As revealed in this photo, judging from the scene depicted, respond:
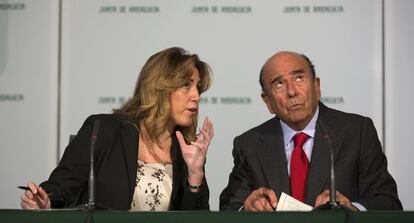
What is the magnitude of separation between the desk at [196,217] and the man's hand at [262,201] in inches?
17.3

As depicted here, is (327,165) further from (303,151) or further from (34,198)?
(34,198)

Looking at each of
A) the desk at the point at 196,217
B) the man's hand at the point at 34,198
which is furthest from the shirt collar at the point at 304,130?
the man's hand at the point at 34,198

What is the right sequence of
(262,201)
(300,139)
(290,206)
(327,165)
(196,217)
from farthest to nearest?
(300,139)
(327,165)
(262,201)
(290,206)
(196,217)

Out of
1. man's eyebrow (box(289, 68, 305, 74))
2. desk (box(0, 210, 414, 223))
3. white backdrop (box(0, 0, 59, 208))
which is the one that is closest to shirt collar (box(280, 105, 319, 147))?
man's eyebrow (box(289, 68, 305, 74))

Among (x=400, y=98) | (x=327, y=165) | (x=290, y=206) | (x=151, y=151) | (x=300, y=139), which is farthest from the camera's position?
(x=400, y=98)

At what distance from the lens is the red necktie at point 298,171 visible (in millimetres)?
2760

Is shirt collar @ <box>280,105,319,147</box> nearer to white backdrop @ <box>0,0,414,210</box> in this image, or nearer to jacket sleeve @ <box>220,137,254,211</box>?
jacket sleeve @ <box>220,137,254,211</box>

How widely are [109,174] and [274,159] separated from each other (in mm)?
644

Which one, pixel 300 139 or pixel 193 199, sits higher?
pixel 300 139

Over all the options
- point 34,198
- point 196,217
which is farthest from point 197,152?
point 196,217

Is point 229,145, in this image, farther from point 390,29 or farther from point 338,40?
point 390,29

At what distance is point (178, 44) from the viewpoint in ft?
12.9

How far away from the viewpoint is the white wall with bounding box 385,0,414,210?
3.85 m

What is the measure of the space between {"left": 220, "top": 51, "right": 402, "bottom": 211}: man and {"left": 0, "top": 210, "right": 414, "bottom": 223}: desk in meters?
0.55
